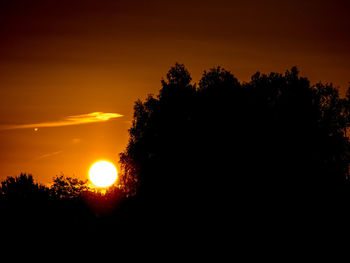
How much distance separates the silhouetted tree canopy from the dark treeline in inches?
3.9

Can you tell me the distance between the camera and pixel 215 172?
41625 millimetres

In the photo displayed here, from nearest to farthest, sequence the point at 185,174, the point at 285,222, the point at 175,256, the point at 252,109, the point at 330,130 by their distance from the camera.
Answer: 1. the point at 175,256
2. the point at 285,222
3. the point at 185,174
4. the point at 252,109
5. the point at 330,130

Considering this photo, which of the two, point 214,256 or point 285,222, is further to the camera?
point 285,222

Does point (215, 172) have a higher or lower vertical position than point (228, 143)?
lower

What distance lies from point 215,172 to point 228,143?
3303 mm

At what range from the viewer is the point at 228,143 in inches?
1695

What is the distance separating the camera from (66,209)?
4419 centimetres

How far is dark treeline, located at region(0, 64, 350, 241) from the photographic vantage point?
3919cm

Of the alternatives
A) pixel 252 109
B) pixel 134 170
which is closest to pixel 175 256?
pixel 252 109

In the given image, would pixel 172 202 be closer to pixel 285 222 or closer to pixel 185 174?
pixel 185 174

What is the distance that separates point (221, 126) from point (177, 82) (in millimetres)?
11349

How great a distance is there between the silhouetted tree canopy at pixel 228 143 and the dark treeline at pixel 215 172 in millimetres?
100

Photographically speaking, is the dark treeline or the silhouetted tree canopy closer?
the dark treeline

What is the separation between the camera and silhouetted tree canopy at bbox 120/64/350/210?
135 ft
